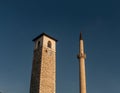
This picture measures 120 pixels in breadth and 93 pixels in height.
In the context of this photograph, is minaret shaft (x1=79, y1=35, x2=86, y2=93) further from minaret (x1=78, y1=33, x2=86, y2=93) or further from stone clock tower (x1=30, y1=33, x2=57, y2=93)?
stone clock tower (x1=30, y1=33, x2=57, y2=93)

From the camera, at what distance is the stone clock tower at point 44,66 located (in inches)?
1426

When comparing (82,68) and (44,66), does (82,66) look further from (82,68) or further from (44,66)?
(44,66)

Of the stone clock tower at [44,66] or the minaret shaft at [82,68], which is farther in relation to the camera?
the minaret shaft at [82,68]

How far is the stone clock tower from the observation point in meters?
36.2

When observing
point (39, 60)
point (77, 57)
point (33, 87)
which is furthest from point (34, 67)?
point (77, 57)

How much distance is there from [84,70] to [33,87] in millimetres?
10307

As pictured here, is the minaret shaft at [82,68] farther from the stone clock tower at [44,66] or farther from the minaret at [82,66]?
the stone clock tower at [44,66]

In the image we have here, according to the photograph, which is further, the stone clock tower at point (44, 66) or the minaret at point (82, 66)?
the minaret at point (82, 66)

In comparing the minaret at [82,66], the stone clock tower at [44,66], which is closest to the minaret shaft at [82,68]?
the minaret at [82,66]

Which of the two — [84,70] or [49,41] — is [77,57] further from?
[49,41]

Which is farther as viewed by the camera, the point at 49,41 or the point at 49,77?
the point at 49,41

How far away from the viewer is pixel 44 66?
3791 centimetres

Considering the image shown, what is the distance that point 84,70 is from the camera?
38781mm

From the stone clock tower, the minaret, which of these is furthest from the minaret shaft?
the stone clock tower
